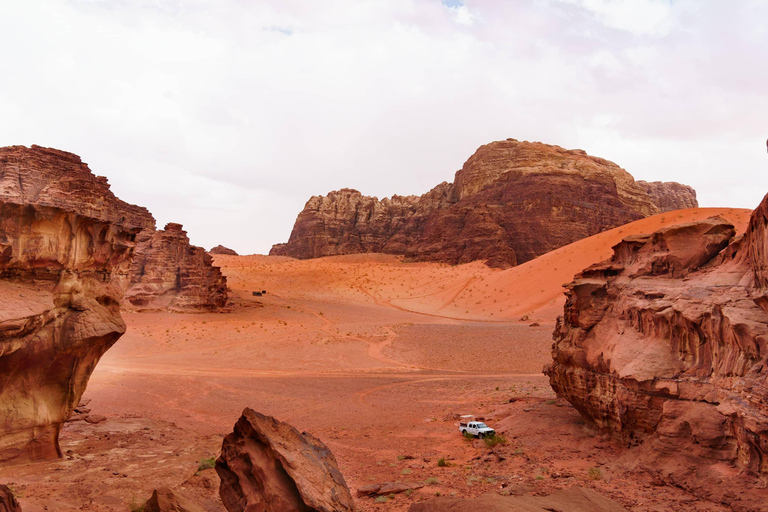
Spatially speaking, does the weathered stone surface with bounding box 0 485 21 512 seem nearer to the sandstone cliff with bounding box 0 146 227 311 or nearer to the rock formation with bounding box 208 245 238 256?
the sandstone cliff with bounding box 0 146 227 311

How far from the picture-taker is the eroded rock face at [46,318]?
25.2 feet

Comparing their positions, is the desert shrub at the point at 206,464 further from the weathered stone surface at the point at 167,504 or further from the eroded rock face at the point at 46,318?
the weathered stone surface at the point at 167,504

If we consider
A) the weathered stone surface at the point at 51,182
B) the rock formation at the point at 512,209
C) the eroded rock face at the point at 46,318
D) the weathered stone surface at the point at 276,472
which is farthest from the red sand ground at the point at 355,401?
the rock formation at the point at 512,209

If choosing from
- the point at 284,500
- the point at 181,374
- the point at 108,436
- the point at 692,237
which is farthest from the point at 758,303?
the point at 181,374

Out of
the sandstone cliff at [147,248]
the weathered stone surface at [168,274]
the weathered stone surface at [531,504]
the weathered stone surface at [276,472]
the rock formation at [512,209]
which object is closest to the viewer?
the weathered stone surface at [276,472]

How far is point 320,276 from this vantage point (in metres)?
62.8

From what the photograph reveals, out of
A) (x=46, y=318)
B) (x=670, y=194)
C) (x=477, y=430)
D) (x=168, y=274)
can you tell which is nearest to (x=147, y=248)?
(x=168, y=274)

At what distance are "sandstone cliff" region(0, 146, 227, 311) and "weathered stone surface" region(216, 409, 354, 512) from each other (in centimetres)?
2662

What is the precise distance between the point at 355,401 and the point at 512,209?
55833mm

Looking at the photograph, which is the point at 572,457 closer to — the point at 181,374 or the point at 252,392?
the point at 252,392

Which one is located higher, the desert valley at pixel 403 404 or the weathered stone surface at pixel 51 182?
the weathered stone surface at pixel 51 182

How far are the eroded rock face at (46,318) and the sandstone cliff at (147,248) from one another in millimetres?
22388

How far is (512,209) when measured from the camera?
68.1 meters

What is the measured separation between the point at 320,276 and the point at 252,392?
4503cm
